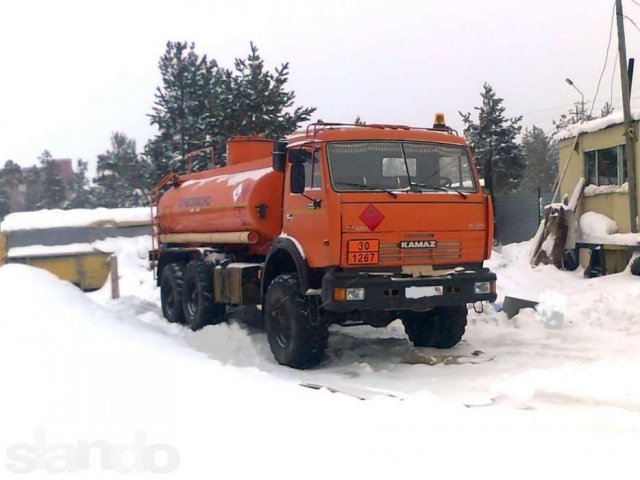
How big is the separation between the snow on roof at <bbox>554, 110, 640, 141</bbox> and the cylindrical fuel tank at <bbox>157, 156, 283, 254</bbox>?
9.80 meters

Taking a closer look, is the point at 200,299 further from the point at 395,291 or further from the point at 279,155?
the point at 395,291

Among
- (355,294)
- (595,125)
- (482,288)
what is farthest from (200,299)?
(595,125)

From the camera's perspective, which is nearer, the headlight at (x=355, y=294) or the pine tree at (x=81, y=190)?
the headlight at (x=355, y=294)

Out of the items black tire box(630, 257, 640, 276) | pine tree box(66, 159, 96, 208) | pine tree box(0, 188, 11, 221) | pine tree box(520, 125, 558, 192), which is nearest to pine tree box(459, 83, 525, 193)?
black tire box(630, 257, 640, 276)

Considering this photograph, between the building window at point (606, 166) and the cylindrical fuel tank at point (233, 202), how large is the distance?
393 inches

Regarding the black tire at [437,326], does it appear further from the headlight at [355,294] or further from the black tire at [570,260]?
the black tire at [570,260]

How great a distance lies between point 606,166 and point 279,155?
1152 centimetres

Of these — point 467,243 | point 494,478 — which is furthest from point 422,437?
point 467,243

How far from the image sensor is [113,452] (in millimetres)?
4211

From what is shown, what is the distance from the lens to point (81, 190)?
7931cm

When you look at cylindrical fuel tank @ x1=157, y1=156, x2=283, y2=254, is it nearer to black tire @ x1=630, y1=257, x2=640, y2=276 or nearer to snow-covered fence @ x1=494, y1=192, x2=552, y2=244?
black tire @ x1=630, y1=257, x2=640, y2=276

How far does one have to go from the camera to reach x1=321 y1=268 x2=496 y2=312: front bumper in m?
7.77

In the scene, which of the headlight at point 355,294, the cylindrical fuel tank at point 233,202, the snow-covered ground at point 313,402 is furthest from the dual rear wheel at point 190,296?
the headlight at point 355,294

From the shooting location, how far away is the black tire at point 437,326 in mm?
9273
